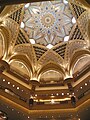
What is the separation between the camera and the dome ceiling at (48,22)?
2270 cm

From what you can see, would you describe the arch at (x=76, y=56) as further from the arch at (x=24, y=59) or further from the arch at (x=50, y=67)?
the arch at (x=24, y=59)

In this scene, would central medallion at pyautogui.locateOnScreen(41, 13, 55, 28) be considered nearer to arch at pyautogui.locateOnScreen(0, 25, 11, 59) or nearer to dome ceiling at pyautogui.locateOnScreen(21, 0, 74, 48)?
dome ceiling at pyautogui.locateOnScreen(21, 0, 74, 48)

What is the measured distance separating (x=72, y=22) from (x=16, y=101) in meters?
8.78

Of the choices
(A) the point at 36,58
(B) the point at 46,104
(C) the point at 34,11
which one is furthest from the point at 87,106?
(C) the point at 34,11

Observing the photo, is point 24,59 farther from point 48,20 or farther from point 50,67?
point 48,20

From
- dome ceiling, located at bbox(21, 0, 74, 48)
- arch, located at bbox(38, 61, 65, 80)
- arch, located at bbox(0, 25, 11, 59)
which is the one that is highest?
dome ceiling, located at bbox(21, 0, 74, 48)

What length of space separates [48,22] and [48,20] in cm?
23

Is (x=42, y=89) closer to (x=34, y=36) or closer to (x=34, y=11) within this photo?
(x=34, y=36)

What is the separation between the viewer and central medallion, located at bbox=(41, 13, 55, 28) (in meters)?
23.5

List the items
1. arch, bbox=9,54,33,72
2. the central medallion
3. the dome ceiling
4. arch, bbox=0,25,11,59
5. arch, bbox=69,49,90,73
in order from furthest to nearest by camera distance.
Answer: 1. the central medallion
2. the dome ceiling
3. arch, bbox=9,54,33,72
4. arch, bbox=69,49,90,73
5. arch, bbox=0,25,11,59

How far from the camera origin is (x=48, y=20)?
78.0 ft

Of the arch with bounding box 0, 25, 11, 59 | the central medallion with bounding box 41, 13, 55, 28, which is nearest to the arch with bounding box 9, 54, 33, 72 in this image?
the arch with bounding box 0, 25, 11, 59

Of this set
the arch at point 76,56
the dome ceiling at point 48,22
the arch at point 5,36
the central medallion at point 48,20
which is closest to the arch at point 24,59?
the arch at point 5,36

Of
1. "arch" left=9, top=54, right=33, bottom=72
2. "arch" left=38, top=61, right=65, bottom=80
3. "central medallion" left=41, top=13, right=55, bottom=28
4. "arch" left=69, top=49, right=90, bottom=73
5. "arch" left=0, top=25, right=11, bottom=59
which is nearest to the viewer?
"arch" left=0, top=25, right=11, bottom=59
